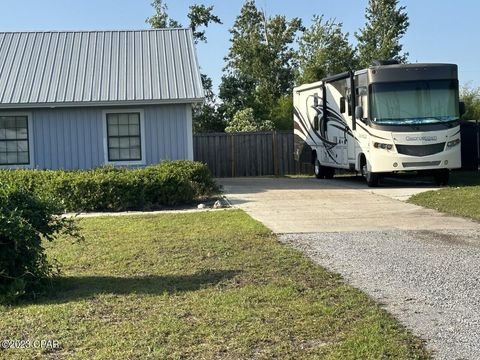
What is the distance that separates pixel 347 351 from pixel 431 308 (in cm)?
150

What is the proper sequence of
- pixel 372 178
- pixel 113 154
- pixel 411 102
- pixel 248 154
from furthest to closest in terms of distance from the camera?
pixel 248 154 < pixel 113 154 < pixel 372 178 < pixel 411 102

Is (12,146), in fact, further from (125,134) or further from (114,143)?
(125,134)

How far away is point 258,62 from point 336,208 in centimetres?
2881

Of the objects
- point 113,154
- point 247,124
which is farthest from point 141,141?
point 247,124

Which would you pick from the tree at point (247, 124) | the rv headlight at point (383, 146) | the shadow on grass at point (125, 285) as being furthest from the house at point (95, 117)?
the tree at point (247, 124)

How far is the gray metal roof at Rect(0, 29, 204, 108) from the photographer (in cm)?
1781

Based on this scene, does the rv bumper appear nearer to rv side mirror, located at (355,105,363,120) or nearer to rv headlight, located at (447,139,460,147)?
rv headlight, located at (447,139,460,147)

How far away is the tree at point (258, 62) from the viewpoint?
39719 millimetres

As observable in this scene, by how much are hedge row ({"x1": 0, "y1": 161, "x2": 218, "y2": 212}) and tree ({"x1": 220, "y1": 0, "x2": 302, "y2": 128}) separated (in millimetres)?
23764

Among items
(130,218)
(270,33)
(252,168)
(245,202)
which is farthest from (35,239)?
(270,33)

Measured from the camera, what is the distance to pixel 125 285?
22.3 feet

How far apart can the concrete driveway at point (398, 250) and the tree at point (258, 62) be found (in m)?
24.0

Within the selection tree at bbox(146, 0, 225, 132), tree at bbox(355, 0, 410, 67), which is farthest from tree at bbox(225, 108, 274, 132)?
tree at bbox(355, 0, 410, 67)

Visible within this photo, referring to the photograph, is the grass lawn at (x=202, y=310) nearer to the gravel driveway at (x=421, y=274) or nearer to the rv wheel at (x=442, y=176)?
the gravel driveway at (x=421, y=274)
